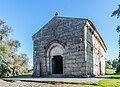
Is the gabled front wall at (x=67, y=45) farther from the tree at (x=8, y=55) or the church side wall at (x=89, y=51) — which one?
the tree at (x=8, y=55)

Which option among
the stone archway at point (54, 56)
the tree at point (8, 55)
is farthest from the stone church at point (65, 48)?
the tree at point (8, 55)

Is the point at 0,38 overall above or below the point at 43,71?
above

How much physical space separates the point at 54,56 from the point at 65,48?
2.15m

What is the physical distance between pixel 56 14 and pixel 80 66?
6406mm

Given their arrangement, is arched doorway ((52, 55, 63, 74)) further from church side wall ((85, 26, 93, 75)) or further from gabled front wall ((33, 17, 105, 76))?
church side wall ((85, 26, 93, 75))

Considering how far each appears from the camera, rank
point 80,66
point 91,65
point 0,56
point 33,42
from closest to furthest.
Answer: point 80,66, point 91,65, point 33,42, point 0,56

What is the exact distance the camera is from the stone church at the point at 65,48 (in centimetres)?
1805

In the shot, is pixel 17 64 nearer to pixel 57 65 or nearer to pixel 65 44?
pixel 57 65

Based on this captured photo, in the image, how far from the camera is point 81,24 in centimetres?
1861

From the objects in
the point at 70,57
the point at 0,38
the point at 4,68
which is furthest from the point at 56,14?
the point at 4,68

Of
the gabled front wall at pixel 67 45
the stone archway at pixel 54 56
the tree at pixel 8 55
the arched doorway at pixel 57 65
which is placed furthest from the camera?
the tree at pixel 8 55

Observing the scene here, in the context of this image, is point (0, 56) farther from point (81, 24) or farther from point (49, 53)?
point (81, 24)

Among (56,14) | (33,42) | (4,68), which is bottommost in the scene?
(4,68)

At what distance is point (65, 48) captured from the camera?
1917cm
